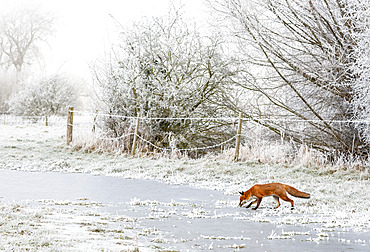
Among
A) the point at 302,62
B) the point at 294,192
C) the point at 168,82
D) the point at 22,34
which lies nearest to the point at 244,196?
the point at 294,192

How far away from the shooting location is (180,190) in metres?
8.26

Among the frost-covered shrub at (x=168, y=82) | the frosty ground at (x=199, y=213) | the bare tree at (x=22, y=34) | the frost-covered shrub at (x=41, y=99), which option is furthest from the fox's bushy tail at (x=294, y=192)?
the bare tree at (x=22, y=34)

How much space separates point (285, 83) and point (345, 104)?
1566mm

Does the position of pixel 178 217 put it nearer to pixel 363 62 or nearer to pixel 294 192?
pixel 294 192

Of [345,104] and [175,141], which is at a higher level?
[345,104]

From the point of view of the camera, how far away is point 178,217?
563 cm

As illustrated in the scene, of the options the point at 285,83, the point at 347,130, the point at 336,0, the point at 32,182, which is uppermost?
the point at 336,0

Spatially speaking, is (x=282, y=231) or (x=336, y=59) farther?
(x=336, y=59)

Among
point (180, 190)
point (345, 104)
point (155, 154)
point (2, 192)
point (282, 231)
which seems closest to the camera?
point (282, 231)

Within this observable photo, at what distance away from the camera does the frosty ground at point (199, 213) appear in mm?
4211

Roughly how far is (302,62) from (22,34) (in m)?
34.7

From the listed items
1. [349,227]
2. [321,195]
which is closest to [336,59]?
[321,195]

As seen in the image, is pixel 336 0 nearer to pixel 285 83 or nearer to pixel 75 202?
pixel 285 83

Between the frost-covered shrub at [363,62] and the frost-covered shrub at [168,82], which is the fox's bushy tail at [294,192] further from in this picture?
the frost-covered shrub at [168,82]
